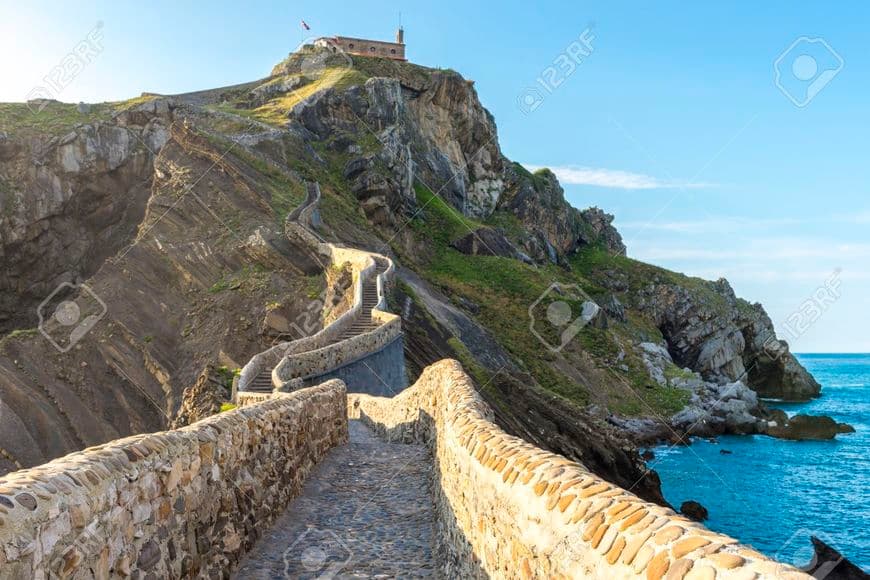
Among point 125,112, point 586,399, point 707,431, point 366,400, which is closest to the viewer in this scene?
point 366,400

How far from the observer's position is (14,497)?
161 inches

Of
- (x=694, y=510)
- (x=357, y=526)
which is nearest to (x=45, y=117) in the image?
(x=694, y=510)

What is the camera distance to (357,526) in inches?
403

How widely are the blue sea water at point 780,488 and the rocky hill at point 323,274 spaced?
14.2 feet

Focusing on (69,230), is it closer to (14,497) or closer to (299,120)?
(299,120)

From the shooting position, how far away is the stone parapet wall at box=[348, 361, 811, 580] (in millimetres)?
3188

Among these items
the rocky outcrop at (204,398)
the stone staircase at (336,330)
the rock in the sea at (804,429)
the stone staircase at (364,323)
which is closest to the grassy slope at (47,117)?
the stone staircase at (336,330)

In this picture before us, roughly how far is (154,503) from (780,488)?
42247mm

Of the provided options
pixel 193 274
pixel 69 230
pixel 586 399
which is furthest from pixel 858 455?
pixel 69 230

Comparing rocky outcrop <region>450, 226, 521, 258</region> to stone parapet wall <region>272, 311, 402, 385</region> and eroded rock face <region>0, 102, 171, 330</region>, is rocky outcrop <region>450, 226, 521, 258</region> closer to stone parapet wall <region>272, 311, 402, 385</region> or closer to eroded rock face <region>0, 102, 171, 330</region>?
eroded rock face <region>0, 102, 171, 330</region>

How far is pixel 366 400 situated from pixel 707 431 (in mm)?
42090

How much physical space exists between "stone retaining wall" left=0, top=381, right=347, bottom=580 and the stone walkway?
358mm

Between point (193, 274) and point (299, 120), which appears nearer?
point (193, 274)

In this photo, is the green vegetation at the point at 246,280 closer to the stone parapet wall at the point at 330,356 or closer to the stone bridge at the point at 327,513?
the stone parapet wall at the point at 330,356
